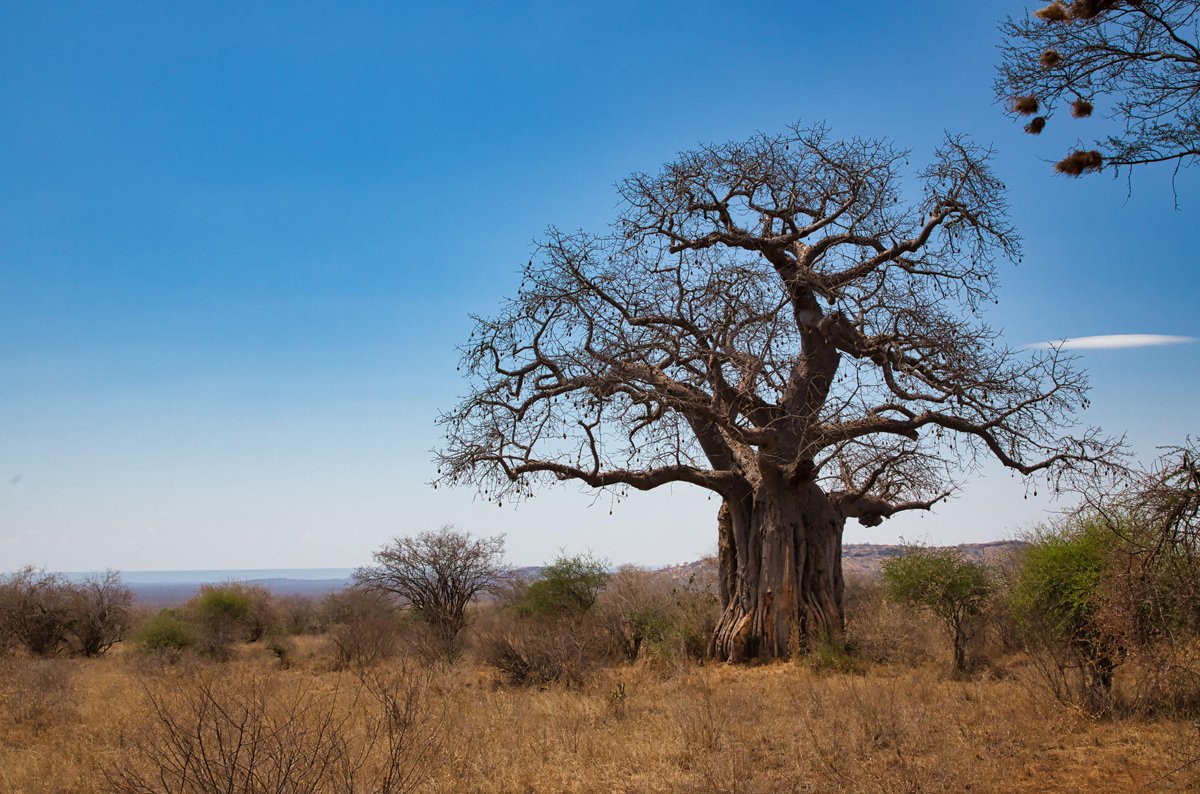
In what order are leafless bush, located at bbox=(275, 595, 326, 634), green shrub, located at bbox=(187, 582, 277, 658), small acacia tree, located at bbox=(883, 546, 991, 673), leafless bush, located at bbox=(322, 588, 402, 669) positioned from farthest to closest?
leafless bush, located at bbox=(275, 595, 326, 634) → green shrub, located at bbox=(187, 582, 277, 658) → leafless bush, located at bbox=(322, 588, 402, 669) → small acacia tree, located at bbox=(883, 546, 991, 673)

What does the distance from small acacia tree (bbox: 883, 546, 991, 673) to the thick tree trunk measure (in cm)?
143

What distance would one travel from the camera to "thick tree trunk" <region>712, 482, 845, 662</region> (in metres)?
12.8

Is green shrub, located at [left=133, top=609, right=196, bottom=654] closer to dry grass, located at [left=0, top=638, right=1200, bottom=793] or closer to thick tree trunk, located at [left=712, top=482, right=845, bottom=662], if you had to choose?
dry grass, located at [left=0, top=638, right=1200, bottom=793]

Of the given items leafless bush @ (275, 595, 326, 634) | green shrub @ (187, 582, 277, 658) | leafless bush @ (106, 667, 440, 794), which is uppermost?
leafless bush @ (106, 667, 440, 794)

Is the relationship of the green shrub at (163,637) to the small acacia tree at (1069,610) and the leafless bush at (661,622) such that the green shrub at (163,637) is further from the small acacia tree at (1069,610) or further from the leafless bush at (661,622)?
the small acacia tree at (1069,610)

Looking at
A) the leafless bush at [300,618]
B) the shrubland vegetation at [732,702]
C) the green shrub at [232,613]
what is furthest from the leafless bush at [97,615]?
the leafless bush at [300,618]

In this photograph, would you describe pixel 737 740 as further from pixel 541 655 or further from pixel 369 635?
pixel 369 635

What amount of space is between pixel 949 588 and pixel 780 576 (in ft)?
8.49

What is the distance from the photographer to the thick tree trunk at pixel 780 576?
41.8 ft

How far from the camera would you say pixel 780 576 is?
42.3 ft

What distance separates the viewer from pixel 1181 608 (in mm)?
5828

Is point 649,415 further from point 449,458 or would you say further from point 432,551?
point 432,551

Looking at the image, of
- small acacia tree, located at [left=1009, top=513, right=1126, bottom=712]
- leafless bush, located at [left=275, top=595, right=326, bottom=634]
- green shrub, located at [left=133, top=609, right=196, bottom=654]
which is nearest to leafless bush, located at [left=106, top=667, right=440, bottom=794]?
small acacia tree, located at [left=1009, top=513, right=1126, bottom=712]

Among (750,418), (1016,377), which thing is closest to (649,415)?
(750,418)
